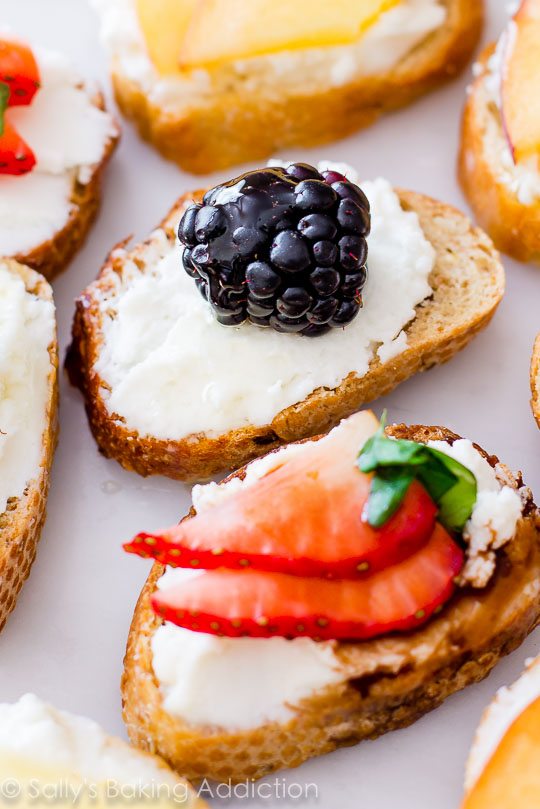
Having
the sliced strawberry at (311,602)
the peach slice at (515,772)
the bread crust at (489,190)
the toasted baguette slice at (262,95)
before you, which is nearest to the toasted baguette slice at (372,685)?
the sliced strawberry at (311,602)

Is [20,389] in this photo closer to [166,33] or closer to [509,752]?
[166,33]

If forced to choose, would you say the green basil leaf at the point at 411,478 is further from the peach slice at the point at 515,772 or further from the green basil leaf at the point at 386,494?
the peach slice at the point at 515,772

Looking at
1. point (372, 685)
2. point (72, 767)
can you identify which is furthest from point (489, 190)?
A: point (72, 767)

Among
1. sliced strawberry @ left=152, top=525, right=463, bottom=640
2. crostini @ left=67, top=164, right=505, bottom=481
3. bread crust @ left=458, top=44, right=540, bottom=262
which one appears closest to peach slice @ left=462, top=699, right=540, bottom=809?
sliced strawberry @ left=152, top=525, right=463, bottom=640

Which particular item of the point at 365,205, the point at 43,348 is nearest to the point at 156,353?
the point at 43,348

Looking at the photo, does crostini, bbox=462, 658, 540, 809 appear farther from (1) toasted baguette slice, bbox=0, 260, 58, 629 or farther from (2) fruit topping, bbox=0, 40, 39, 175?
(2) fruit topping, bbox=0, 40, 39, 175

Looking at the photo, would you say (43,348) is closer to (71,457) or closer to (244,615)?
(71,457)
